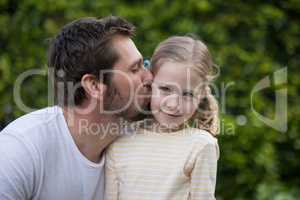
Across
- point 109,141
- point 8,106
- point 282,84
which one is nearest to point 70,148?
point 109,141

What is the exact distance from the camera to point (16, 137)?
118 inches

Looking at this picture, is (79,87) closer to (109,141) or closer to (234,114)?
(109,141)

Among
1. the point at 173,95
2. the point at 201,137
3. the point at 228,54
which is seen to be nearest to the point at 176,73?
the point at 173,95

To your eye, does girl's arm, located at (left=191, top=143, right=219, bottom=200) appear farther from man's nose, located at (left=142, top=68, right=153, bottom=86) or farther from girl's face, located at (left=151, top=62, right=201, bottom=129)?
man's nose, located at (left=142, top=68, right=153, bottom=86)

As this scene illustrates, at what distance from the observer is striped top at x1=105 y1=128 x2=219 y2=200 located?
2973 millimetres

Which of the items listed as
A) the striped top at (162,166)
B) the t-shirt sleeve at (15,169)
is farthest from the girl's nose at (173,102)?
the t-shirt sleeve at (15,169)

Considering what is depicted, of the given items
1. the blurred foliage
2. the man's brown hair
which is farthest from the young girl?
the blurred foliage

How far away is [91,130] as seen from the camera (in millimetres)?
3180

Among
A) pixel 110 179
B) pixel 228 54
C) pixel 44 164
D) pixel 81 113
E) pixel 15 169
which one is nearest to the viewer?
pixel 15 169

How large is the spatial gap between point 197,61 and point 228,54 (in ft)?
6.65

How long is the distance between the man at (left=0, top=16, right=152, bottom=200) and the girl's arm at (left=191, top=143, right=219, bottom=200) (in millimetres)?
437

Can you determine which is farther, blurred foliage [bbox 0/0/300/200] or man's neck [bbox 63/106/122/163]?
blurred foliage [bbox 0/0/300/200]

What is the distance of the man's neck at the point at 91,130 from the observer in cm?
317

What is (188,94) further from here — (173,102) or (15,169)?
(15,169)
